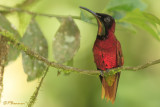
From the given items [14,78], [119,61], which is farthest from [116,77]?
[14,78]

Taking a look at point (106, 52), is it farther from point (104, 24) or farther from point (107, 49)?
point (104, 24)

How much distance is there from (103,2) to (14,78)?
1755 mm

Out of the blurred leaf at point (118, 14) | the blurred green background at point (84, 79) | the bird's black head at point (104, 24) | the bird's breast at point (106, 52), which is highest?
the blurred leaf at point (118, 14)

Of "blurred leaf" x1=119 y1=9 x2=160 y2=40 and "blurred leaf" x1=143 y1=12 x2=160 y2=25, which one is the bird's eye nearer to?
"blurred leaf" x1=119 y1=9 x2=160 y2=40

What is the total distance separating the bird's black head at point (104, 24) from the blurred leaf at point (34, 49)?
551 mm

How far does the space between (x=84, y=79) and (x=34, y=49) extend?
2.33m

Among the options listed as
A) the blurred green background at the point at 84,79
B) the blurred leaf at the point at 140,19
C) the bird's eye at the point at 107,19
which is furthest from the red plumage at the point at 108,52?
the blurred green background at the point at 84,79

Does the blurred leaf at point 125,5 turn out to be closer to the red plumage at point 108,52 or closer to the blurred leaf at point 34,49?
the red plumage at point 108,52

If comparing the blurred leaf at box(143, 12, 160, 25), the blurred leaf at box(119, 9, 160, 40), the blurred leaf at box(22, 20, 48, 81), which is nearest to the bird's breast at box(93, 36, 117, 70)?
the blurred leaf at box(119, 9, 160, 40)

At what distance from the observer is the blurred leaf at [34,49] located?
2.29m

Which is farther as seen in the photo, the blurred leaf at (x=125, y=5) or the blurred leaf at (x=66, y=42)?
the blurred leaf at (x=125, y=5)

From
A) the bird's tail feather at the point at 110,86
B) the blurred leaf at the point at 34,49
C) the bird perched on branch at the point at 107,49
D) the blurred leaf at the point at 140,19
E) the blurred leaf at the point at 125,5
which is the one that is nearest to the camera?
the blurred leaf at the point at 140,19

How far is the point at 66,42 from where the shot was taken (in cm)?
229

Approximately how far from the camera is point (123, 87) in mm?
4238
